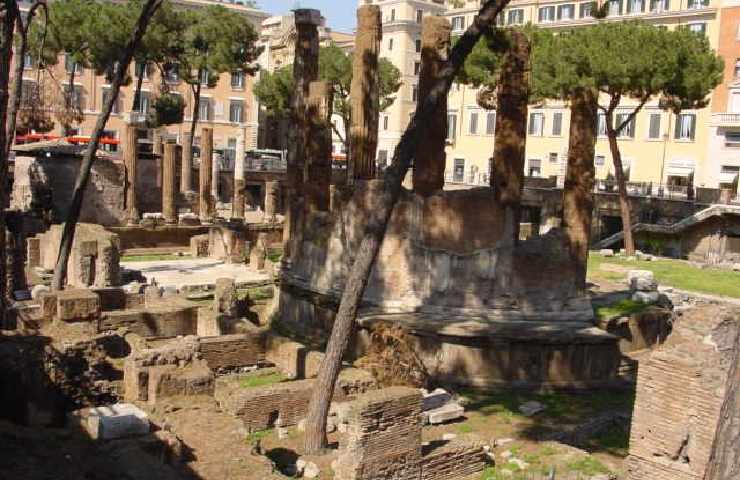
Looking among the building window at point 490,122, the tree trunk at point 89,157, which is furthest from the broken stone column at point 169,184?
the building window at point 490,122

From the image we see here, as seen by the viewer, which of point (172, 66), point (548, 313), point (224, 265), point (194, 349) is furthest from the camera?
point (172, 66)

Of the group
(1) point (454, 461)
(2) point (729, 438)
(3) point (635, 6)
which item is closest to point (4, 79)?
(1) point (454, 461)

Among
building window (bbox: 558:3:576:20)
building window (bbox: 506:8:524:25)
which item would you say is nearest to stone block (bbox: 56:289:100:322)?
building window (bbox: 558:3:576:20)

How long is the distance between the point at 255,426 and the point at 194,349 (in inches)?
66.2

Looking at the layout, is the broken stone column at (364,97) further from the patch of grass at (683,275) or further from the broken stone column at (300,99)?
the patch of grass at (683,275)

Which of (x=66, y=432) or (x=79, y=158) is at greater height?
(x=79, y=158)

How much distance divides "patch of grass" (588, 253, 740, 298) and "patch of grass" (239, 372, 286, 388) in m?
11.2

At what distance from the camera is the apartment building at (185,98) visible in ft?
157

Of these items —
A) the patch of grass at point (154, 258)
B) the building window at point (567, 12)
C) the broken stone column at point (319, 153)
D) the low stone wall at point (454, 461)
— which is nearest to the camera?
the low stone wall at point (454, 461)

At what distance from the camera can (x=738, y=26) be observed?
36062 mm

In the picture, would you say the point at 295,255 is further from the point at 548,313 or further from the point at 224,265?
the point at 224,265

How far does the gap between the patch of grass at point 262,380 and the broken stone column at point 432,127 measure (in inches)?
161

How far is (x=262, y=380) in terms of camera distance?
12992mm

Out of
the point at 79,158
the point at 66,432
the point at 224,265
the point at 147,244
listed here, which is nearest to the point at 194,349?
the point at 66,432
